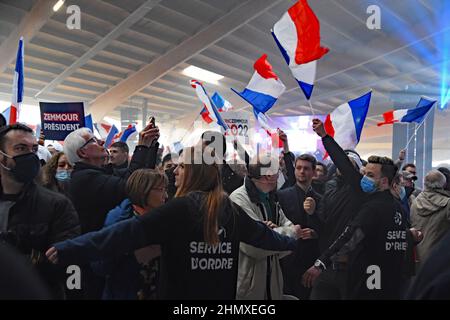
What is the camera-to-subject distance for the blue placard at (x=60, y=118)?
13.3 ft

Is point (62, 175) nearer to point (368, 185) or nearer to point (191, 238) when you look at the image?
point (191, 238)

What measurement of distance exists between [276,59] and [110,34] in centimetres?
411

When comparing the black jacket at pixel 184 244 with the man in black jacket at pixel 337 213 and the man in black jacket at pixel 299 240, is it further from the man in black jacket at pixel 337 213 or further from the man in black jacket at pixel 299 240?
the man in black jacket at pixel 299 240

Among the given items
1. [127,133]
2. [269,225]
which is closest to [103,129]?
[127,133]

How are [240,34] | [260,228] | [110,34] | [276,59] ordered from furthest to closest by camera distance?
1. [276,59]
2. [240,34]
3. [110,34]
4. [260,228]

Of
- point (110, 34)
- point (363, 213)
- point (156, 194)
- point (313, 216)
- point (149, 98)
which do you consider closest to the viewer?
point (156, 194)

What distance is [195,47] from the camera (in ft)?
29.5

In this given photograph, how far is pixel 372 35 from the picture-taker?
8883 millimetres

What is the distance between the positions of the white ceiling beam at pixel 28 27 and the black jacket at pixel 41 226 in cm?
557

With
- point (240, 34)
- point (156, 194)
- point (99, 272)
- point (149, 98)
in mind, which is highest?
point (240, 34)

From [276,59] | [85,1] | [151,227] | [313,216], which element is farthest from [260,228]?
[276,59]

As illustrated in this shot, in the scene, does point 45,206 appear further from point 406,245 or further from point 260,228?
point 406,245

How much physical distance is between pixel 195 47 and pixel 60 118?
5.35 m

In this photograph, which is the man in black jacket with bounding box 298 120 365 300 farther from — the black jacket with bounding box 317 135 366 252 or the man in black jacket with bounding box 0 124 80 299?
the man in black jacket with bounding box 0 124 80 299
